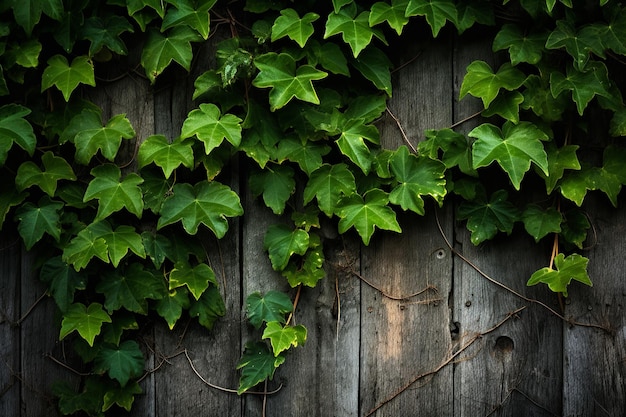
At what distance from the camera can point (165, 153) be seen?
2408 millimetres

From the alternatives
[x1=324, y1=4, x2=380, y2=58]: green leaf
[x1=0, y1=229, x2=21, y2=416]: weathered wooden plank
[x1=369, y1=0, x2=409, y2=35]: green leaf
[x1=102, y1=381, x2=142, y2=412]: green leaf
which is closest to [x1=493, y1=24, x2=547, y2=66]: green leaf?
[x1=369, y1=0, x2=409, y2=35]: green leaf

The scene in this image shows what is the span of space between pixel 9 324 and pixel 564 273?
1.80 meters

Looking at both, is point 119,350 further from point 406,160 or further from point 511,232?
point 511,232

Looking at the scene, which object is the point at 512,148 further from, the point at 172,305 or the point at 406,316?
the point at 172,305

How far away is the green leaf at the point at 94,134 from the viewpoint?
240cm

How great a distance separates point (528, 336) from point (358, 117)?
2.95 feet

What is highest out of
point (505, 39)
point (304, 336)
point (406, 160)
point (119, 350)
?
point (505, 39)

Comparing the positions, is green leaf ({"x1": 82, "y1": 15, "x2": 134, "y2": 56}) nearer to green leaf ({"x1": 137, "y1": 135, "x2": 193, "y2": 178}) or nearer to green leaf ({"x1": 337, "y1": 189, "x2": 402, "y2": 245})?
green leaf ({"x1": 137, "y1": 135, "x2": 193, "y2": 178})

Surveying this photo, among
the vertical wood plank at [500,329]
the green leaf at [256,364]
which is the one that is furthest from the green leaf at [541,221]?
the green leaf at [256,364]

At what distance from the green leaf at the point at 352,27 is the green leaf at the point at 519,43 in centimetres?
40

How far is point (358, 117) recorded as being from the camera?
2.45 meters

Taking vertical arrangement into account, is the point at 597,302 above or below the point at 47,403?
above

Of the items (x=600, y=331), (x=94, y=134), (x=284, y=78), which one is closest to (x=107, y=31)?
(x=94, y=134)

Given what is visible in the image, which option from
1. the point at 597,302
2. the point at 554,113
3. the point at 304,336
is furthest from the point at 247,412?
the point at 554,113
